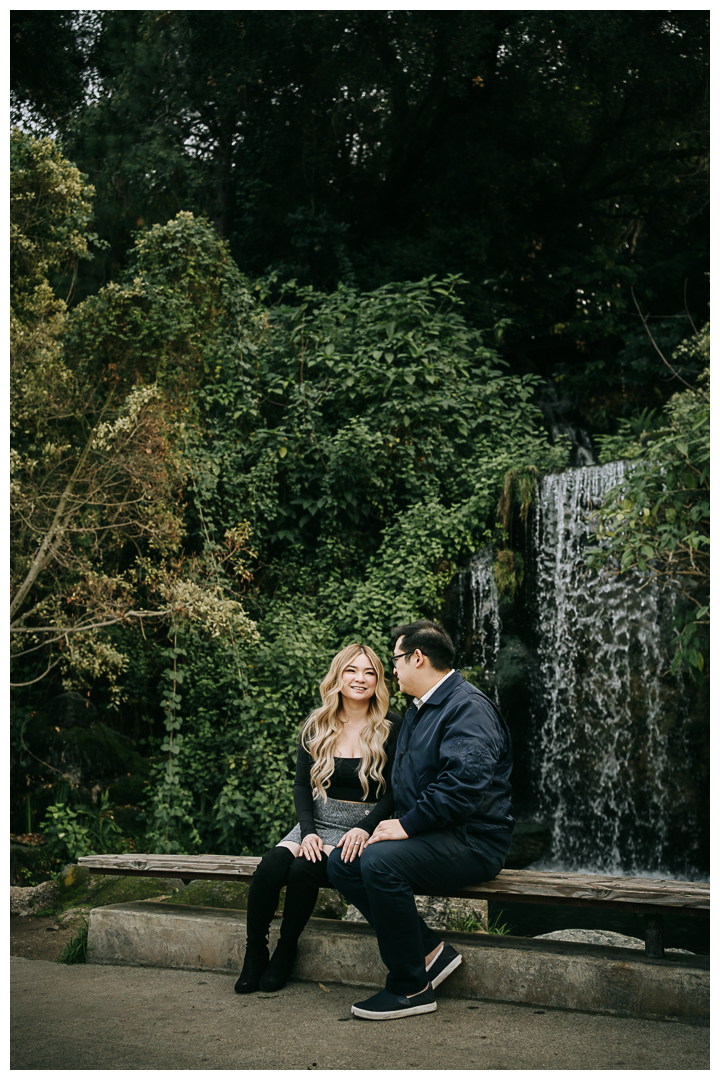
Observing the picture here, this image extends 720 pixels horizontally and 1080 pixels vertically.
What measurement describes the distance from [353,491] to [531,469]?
2023 millimetres

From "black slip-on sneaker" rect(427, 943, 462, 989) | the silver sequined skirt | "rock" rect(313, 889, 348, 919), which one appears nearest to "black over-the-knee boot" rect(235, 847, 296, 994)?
the silver sequined skirt

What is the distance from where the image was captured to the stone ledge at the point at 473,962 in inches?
132

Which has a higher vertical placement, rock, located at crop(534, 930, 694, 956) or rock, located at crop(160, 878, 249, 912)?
rock, located at crop(160, 878, 249, 912)

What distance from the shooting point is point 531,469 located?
9.76 m

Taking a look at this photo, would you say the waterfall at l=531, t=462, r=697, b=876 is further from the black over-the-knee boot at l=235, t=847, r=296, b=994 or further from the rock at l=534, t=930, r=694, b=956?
the black over-the-knee boot at l=235, t=847, r=296, b=994

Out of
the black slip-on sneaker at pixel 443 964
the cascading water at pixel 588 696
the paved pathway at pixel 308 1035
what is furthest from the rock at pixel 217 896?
the cascading water at pixel 588 696

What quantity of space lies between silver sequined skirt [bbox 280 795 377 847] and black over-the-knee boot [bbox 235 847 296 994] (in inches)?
5.6

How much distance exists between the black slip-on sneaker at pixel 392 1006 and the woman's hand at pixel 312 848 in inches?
23.4

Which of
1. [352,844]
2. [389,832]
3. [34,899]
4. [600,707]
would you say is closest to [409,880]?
[389,832]

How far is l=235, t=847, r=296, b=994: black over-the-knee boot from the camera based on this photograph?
3721 mm

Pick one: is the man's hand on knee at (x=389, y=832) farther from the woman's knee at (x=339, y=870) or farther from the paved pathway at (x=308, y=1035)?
the paved pathway at (x=308, y=1035)

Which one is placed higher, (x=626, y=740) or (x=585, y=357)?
(x=585, y=357)

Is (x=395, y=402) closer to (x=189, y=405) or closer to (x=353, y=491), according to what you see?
(x=353, y=491)

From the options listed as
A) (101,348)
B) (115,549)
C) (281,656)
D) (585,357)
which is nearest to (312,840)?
(281,656)
